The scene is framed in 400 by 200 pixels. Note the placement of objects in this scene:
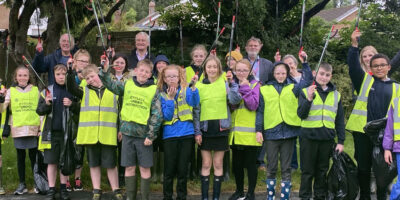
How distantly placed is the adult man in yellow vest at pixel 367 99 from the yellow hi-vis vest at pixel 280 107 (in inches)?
30.1

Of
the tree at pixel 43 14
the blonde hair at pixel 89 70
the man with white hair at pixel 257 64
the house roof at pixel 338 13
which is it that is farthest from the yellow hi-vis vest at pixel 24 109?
the house roof at pixel 338 13

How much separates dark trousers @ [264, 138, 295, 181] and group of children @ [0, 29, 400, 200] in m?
0.01

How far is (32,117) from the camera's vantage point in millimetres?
6082

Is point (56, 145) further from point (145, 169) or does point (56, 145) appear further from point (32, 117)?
point (145, 169)

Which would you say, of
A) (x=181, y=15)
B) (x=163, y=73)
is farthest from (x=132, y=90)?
(x=181, y=15)

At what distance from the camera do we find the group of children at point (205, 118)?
5.24 meters

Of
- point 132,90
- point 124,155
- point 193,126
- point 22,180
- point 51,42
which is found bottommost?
point 22,180

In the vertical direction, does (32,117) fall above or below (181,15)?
below

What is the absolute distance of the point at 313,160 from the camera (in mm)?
5316

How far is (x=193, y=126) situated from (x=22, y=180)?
8.88 feet

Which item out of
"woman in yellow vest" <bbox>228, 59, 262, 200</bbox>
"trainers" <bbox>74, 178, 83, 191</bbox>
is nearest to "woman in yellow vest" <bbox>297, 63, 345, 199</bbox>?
"woman in yellow vest" <bbox>228, 59, 262, 200</bbox>

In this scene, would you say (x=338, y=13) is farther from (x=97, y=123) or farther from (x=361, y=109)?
(x=97, y=123)

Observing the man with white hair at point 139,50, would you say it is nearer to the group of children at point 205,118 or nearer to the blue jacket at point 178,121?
the group of children at point 205,118

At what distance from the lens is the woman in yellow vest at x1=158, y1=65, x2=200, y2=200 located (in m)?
5.29
